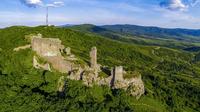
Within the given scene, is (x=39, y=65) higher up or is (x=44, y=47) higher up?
(x=44, y=47)

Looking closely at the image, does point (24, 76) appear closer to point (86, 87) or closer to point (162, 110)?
point (86, 87)

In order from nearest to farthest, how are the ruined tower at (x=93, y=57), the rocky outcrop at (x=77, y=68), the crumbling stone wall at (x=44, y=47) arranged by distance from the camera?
the ruined tower at (x=93, y=57) → the rocky outcrop at (x=77, y=68) → the crumbling stone wall at (x=44, y=47)

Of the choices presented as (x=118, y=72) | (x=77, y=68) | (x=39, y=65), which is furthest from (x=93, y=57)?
(x=39, y=65)

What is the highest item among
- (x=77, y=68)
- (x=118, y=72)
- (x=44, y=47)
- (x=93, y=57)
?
(x=44, y=47)

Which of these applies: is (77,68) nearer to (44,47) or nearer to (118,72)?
(118,72)

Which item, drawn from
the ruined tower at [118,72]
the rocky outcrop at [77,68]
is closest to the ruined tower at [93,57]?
the rocky outcrop at [77,68]

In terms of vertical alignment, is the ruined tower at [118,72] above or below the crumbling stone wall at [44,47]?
below

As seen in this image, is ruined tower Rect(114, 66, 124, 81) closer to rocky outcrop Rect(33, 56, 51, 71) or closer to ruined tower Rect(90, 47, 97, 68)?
ruined tower Rect(90, 47, 97, 68)

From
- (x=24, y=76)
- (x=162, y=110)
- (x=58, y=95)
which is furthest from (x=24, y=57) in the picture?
(x=162, y=110)

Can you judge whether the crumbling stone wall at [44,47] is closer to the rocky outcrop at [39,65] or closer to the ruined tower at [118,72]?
the rocky outcrop at [39,65]
